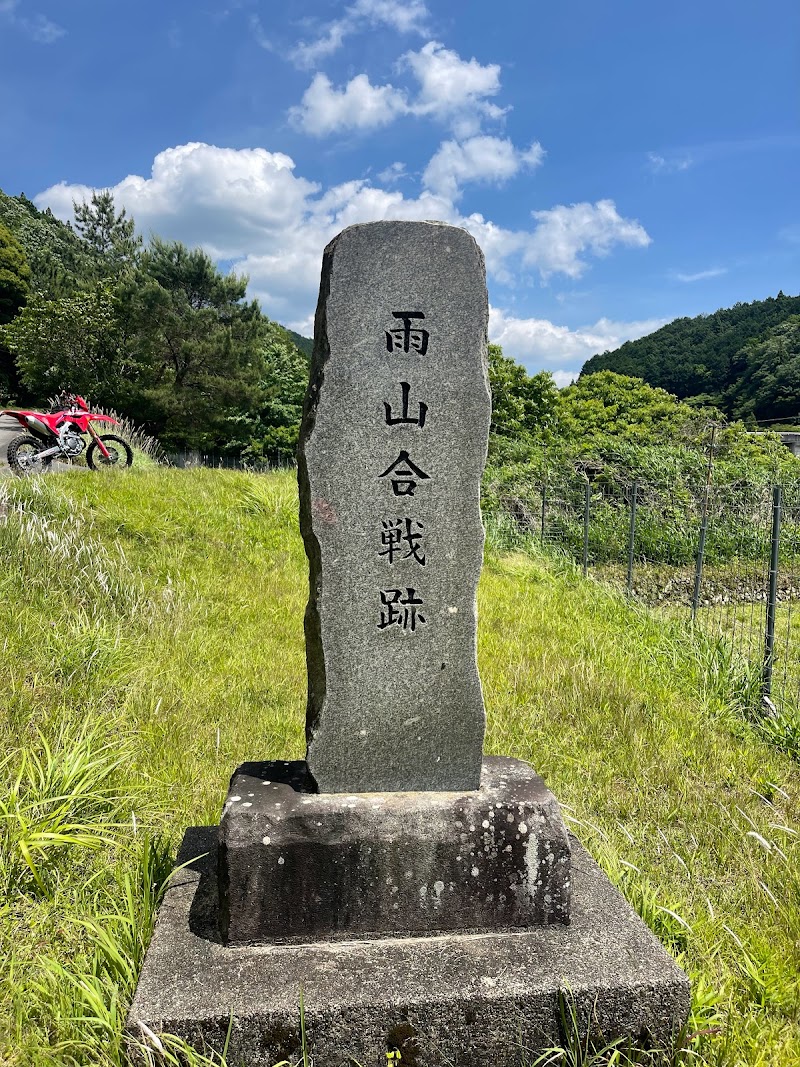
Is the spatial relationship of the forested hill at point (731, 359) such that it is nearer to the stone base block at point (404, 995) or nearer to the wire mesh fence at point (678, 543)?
the wire mesh fence at point (678, 543)

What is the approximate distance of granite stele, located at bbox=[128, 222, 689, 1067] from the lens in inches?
73.1

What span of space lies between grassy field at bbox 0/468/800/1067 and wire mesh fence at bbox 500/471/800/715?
2.11 metres

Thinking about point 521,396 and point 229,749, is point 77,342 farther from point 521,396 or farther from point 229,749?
point 229,749

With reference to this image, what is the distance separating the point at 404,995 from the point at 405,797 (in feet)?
1.70

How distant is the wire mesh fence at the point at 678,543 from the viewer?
827 centimetres

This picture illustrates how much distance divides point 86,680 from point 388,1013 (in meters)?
2.61

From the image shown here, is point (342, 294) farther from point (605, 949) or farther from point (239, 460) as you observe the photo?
point (239, 460)

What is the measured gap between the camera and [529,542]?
980 cm

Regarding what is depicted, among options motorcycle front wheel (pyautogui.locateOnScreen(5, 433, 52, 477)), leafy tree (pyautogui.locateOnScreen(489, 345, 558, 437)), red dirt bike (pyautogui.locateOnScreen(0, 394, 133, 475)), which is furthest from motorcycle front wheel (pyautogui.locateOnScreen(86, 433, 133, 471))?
leafy tree (pyautogui.locateOnScreen(489, 345, 558, 437))

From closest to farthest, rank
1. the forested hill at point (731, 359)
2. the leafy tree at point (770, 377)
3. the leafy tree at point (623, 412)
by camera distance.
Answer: the leafy tree at point (623, 412) → the leafy tree at point (770, 377) → the forested hill at point (731, 359)

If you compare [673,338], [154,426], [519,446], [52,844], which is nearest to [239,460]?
[154,426]

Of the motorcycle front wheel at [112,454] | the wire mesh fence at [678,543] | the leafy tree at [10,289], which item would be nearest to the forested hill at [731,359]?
the wire mesh fence at [678,543]

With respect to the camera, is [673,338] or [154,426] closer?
[154,426]

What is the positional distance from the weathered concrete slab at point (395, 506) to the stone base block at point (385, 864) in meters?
0.14
